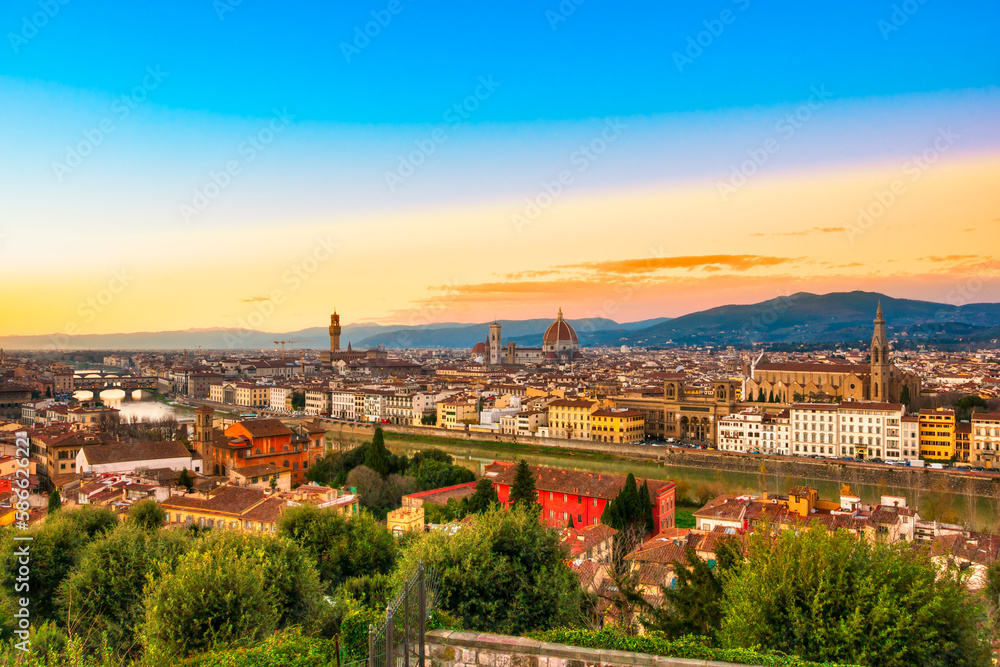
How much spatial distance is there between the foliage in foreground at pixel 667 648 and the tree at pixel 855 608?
57cm

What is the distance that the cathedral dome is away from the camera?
96938 mm

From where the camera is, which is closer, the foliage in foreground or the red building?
the foliage in foreground

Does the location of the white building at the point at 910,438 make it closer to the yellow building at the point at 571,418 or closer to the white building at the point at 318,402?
the yellow building at the point at 571,418

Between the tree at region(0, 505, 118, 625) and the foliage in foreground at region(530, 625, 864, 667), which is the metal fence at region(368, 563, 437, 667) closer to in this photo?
the foliage in foreground at region(530, 625, 864, 667)

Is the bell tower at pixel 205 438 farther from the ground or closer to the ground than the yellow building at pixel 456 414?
farther from the ground

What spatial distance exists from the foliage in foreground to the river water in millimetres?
14558

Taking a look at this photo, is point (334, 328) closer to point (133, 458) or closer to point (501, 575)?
point (133, 458)

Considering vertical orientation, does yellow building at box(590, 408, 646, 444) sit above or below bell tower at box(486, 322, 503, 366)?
below

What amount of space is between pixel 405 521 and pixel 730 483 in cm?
1541

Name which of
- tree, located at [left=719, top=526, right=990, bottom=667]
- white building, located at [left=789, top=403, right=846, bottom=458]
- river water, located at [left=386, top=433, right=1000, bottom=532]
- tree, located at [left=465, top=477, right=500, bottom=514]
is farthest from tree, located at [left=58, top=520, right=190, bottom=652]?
white building, located at [left=789, top=403, right=846, bottom=458]

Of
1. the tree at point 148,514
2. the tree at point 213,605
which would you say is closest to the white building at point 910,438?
the tree at point 148,514

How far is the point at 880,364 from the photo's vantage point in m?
37.3

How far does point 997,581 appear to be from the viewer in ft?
29.0

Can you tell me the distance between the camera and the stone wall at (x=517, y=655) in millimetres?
4484
